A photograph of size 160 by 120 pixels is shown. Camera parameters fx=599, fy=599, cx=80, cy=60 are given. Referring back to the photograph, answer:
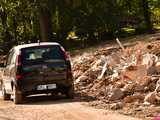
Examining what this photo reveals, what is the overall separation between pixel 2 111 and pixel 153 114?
4.58 m

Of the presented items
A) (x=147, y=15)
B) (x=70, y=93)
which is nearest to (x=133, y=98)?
(x=70, y=93)

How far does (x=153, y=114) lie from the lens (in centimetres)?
1303

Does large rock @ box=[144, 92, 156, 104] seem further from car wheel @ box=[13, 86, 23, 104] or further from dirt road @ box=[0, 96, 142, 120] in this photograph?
car wheel @ box=[13, 86, 23, 104]

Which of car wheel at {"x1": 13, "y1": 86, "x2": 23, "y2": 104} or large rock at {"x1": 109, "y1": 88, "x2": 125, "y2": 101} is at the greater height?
large rock at {"x1": 109, "y1": 88, "x2": 125, "y2": 101}

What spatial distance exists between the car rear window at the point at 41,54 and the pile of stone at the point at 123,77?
1.72 metres

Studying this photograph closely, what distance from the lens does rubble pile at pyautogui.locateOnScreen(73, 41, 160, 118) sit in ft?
51.3

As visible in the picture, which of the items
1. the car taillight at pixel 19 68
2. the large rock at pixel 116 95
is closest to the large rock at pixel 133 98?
the large rock at pixel 116 95

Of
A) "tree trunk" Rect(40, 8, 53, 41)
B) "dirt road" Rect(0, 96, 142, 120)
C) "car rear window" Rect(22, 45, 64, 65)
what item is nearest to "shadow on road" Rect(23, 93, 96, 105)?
"dirt road" Rect(0, 96, 142, 120)

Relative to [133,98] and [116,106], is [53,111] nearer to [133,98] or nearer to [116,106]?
[116,106]

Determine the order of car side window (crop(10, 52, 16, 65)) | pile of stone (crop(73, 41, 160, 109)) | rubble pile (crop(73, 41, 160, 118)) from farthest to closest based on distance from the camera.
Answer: car side window (crop(10, 52, 16, 65)) → pile of stone (crop(73, 41, 160, 109)) → rubble pile (crop(73, 41, 160, 118))

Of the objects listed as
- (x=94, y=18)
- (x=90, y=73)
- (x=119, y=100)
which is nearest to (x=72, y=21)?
(x=94, y=18)

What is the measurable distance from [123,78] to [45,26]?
Answer: 22.3 metres

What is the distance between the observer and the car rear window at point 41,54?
17.9 metres

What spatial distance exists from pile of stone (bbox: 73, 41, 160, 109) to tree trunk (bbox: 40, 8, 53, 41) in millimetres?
15746
